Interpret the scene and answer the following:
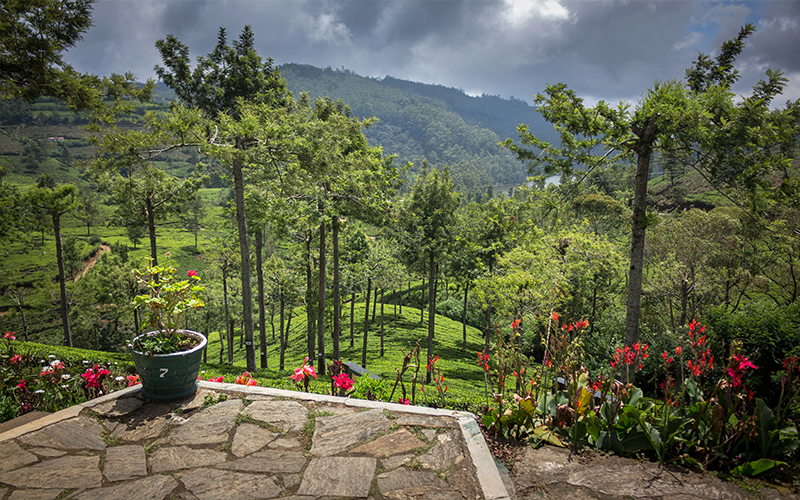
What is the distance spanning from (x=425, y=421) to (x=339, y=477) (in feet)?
3.58

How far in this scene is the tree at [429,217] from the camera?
46.5ft

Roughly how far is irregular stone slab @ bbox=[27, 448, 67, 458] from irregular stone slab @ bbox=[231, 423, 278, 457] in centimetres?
148

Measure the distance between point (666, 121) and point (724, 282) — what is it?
17.1m

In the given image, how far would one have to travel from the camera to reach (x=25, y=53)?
6.76 metres

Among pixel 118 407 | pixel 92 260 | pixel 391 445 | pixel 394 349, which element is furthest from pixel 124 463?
pixel 92 260

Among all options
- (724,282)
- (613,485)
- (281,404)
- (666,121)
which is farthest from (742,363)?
(724,282)

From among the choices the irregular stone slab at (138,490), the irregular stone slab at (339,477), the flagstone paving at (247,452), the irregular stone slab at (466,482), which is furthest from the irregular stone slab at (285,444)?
the irregular stone slab at (466,482)

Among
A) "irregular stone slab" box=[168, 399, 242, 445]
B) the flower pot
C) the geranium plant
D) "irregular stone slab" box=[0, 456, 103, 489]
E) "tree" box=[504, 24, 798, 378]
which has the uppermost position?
"tree" box=[504, 24, 798, 378]

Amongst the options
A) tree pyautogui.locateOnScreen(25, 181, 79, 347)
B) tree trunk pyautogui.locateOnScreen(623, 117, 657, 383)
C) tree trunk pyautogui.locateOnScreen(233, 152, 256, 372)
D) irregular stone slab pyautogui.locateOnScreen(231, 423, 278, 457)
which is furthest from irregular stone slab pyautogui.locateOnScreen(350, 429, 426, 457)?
tree pyautogui.locateOnScreen(25, 181, 79, 347)

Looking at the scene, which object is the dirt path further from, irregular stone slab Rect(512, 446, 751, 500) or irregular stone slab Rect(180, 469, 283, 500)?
irregular stone slab Rect(512, 446, 751, 500)

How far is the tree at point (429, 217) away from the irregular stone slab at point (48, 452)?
37.9ft

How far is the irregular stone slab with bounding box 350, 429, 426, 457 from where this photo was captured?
10.8 ft

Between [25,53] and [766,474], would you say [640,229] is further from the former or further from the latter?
[25,53]

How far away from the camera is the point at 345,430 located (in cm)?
369
